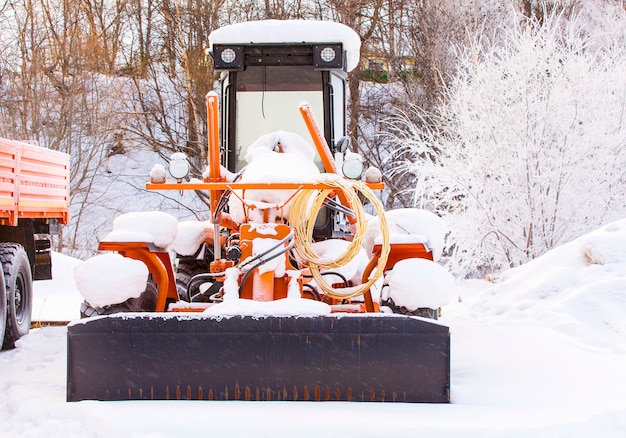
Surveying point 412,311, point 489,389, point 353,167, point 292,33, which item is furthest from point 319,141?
point 489,389

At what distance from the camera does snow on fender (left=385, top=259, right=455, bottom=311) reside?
4.54 metres

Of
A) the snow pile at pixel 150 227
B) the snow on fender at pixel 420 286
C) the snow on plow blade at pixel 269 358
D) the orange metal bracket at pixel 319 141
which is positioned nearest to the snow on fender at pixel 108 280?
the snow pile at pixel 150 227

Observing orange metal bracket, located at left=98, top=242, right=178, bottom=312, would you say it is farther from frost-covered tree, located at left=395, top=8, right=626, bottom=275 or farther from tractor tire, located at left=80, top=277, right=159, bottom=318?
frost-covered tree, located at left=395, top=8, right=626, bottom=275

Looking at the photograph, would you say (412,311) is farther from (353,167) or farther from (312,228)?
(353,167)

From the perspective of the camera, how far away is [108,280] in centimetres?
454

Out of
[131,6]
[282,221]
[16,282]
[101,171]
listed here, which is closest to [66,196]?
[16,282]

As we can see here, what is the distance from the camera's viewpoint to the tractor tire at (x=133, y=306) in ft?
15.4

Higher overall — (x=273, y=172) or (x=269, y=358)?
(x=273, y=172)

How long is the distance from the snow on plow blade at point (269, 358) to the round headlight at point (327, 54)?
2.72 m

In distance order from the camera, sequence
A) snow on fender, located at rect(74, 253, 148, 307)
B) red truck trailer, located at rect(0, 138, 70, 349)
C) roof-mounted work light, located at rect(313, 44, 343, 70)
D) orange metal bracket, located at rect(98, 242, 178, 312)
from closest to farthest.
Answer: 1. snow on fender, located at rect(74, 253, 148, 307)
2. orange metal bracket, located at rect(98, 242, 178, 312)
3. roof-mounted work light, located at rect(313, 44, 343, 70)
4. red truck trailer, located at rect(0, 138, 70, 349)

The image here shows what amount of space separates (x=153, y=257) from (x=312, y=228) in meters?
1.09

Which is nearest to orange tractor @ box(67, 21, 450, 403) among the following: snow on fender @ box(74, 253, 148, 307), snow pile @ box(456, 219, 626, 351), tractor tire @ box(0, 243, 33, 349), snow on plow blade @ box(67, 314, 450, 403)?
snow on plow blade @ box(67, 314, 450, 403)

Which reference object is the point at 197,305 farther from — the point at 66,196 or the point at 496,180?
the point at 496,180

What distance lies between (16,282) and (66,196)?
187 cm
